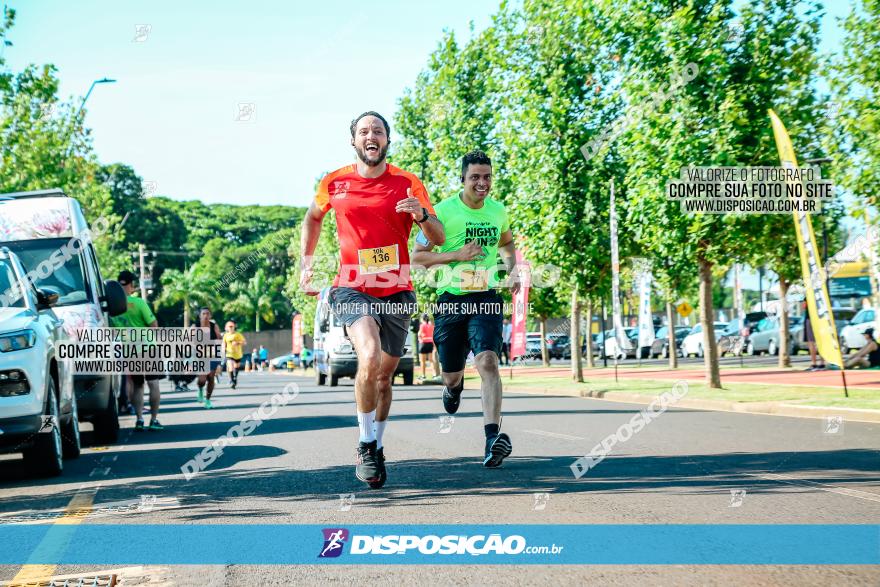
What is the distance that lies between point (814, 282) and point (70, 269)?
10295 mm

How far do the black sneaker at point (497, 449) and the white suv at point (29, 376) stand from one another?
146 inches

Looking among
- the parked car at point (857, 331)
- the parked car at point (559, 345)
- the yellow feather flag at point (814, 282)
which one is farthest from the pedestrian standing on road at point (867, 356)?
the parked car at point (559, 345)

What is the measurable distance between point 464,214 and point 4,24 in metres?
19.7

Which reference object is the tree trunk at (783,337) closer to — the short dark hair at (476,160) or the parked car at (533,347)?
the short dark hair at (476,160)

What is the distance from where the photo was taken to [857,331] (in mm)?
33250

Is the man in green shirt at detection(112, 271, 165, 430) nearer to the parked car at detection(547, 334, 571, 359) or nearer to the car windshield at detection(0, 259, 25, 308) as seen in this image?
the car windshield at detection(0, 259, 25, 308)

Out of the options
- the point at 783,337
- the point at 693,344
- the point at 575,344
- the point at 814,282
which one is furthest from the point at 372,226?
the point at 693,344

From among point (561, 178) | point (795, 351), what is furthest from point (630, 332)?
point (561, 178)

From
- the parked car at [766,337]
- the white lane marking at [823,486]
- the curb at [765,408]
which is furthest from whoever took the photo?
the parked car at [766,337]

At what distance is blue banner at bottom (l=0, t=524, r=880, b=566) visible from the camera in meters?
4.85

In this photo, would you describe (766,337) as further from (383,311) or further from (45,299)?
(383,311)

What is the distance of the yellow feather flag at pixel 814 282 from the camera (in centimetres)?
1522

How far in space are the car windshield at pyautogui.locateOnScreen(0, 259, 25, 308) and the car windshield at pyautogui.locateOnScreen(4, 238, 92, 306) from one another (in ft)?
7.95

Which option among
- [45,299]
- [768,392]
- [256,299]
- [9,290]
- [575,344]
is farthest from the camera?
[256,299]
